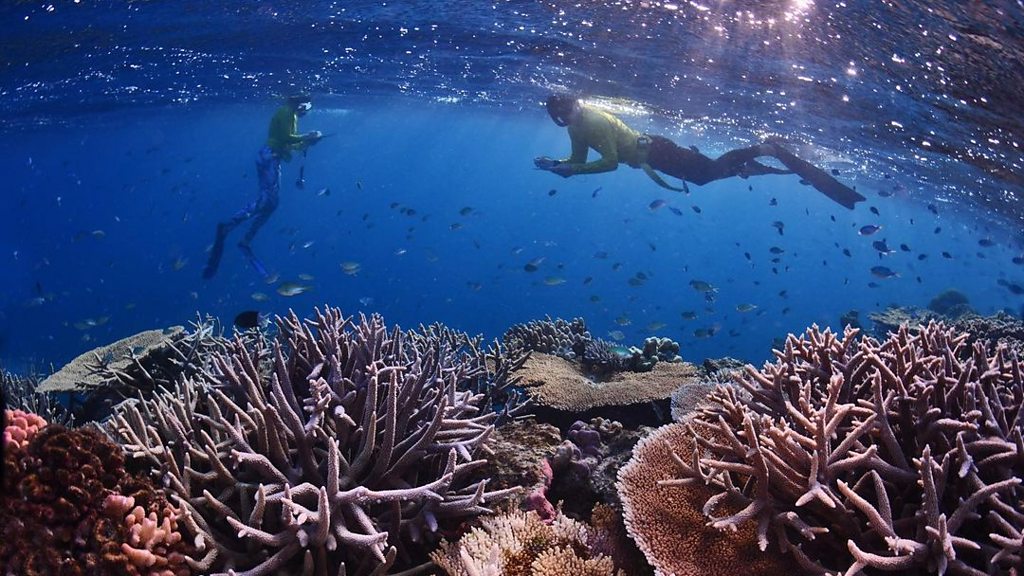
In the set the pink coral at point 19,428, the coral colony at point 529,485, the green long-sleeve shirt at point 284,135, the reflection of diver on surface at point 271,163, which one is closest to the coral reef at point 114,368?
the coral colony at point 529,485

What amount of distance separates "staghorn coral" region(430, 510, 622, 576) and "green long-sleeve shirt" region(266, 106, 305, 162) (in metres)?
18.8

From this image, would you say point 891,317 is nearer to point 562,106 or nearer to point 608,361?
point 562,106

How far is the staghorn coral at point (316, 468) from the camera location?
2.86m

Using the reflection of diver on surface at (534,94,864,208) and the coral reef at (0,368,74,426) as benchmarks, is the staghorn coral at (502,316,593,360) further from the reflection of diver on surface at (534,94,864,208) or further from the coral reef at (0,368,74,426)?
the coral reef at (0,368,74,426)

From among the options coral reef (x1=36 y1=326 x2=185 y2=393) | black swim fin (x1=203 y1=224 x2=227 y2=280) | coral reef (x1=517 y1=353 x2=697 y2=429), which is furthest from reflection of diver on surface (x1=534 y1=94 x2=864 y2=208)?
black swim fin (x1=203 y1=224 x2=227 y2=280)

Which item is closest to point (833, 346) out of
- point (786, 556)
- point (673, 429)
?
point (673, 429)

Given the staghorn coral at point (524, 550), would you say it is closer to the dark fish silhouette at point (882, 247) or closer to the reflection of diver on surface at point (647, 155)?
the reflection of diver on surface at point (647, 155)

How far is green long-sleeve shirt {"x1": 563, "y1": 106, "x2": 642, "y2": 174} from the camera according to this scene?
599 inches

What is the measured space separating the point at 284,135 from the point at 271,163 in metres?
1.25

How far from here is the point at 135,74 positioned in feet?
84.4

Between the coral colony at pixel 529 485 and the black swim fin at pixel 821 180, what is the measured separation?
13.1 metres

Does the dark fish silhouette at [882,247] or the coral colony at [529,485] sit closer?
the coral colony at [529,485]

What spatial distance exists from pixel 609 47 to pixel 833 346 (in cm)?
1619

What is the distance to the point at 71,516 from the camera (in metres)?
2.52
